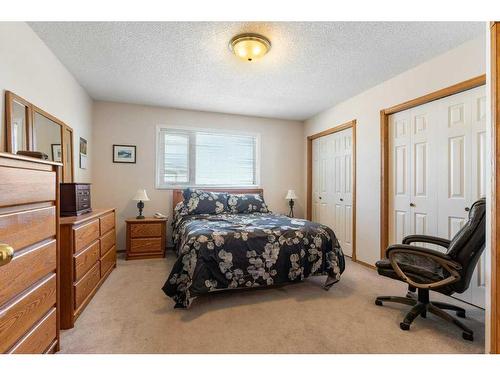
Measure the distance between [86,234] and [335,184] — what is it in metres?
3.40

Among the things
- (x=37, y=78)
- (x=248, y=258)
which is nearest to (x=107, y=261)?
(x=248, y=258)

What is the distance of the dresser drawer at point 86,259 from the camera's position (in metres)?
1.87

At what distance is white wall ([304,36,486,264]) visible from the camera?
2.31m

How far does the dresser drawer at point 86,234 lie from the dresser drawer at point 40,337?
Result: 22.4 inches

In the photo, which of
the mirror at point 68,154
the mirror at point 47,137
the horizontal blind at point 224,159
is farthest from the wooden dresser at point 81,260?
the horizontal blind at point 224,159

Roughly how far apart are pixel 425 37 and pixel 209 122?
3.06 metres

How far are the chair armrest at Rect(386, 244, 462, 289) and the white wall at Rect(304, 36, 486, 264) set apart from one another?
4.23 feet

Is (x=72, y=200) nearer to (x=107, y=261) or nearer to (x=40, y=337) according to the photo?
(x=107, y=261)

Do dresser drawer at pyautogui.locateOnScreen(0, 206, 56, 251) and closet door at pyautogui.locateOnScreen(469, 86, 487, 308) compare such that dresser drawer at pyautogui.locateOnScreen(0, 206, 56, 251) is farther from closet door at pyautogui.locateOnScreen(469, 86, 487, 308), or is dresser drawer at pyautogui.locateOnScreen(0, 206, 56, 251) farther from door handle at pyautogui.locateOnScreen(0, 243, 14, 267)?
closet door at pyautogui.locateOnScreen(469, 86, 487, 308)

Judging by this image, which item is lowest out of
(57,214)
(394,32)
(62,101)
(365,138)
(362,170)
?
(57,214)

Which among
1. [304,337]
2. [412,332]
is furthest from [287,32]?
[412,332]

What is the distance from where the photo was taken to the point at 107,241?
8.89 ft
